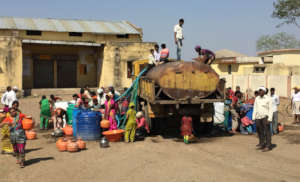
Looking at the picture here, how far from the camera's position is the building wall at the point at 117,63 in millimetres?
22609

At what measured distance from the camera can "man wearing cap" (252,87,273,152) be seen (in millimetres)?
7926

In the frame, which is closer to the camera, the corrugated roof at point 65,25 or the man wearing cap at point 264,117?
the man wearing cap at point 264,117

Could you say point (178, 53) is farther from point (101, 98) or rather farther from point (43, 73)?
point (43, 73)

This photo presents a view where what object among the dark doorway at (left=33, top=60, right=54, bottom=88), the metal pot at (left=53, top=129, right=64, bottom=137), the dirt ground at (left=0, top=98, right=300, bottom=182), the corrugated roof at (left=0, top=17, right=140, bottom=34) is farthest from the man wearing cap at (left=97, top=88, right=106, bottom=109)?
the corrugated roof at (left=0, top=17, right=140, bottom=34)

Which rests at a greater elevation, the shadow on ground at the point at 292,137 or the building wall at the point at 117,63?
the building wall at the point at 117,63

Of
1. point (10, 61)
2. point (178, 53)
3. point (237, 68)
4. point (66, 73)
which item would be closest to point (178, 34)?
point (178, 53)

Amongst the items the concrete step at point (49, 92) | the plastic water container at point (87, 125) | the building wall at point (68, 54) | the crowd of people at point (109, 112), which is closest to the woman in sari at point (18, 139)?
the plastic water container at point (87, 125)

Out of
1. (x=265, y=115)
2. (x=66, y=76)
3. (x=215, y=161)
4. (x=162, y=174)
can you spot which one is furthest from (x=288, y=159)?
Answer: (x=66, y=76)

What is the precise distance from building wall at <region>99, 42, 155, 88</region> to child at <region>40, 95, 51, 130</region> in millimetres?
11544

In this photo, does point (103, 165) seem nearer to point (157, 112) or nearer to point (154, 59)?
point (157, 112)

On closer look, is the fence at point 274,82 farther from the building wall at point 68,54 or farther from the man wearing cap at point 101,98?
the man wearing cap at point 101,98

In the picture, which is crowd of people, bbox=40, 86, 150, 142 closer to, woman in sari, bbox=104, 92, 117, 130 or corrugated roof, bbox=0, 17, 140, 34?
woman in sari, bbox=104, 92, 117, 130

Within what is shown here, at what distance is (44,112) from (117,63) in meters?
12.1

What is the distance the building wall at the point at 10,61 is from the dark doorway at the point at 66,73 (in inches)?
162
